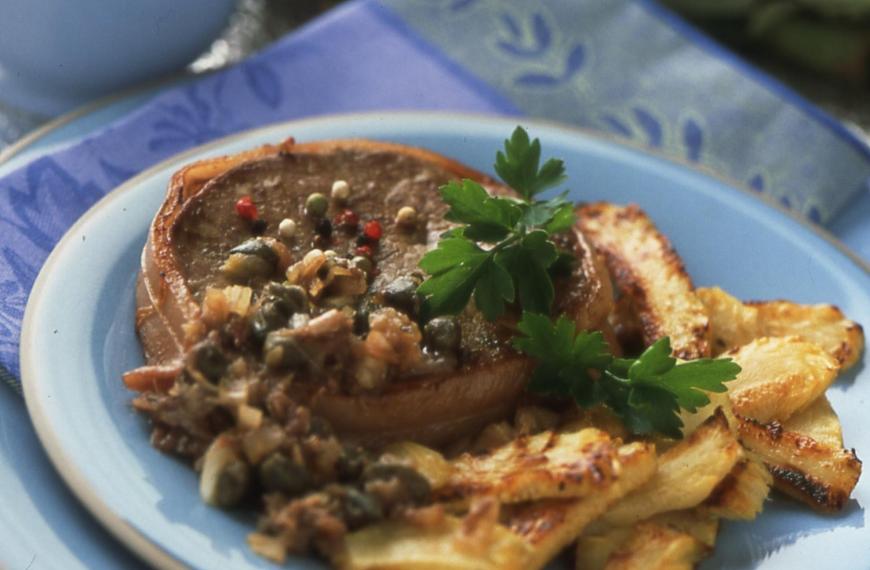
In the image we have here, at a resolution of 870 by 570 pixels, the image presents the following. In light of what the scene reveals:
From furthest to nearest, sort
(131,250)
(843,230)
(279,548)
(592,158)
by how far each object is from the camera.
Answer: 1. (843,230)
2. (592,158)
3. (131,250)
4. (279,548)

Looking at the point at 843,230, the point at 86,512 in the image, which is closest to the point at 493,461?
the point at 86,512

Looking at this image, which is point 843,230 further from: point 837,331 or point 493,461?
point 493,461

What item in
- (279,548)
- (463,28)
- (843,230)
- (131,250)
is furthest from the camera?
(463,28)

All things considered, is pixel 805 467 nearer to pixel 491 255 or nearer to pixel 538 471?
pixel 538 471

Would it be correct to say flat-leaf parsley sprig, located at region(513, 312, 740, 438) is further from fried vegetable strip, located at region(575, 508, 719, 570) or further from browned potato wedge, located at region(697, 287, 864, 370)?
browned potato wedge, located at region(697, 287, 864, 370)

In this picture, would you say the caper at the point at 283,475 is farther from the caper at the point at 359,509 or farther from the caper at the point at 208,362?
the caper at the point at 208,362

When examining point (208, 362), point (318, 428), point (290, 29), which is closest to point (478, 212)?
point (318, 428)

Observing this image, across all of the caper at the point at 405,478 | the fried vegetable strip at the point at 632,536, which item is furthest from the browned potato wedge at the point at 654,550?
the caper at the point at 405,478
